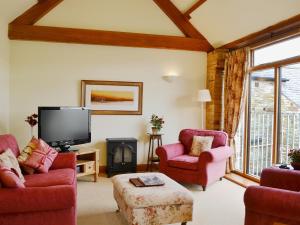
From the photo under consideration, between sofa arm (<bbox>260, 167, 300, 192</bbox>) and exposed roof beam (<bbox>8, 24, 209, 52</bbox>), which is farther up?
exposed roof beam (<bbox>8, 24, 209, 52</bbox>)

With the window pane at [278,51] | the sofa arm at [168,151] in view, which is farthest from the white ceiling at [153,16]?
the sofa arm at [168,151]

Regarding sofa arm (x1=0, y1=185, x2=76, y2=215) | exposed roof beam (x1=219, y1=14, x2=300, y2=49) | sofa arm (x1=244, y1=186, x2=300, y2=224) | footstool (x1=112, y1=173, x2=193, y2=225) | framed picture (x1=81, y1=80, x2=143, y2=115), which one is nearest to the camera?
sofa arm (x1=244, y1=186, x2=300, y2=224)

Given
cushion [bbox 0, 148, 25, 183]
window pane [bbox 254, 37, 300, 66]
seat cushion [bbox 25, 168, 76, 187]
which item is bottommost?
seat cushion [bbox 25, 168, 76, 187]

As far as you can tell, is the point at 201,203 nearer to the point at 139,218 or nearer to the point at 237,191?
the point at 237,191

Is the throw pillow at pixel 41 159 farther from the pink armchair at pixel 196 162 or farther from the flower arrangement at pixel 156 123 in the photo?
the flower arrangement at pixel 156 123

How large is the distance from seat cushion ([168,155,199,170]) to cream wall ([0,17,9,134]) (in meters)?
2.84

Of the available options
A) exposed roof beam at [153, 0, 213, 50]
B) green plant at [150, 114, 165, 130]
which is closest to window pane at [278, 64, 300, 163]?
exposed roof beam at [153, 0, 213, 50]

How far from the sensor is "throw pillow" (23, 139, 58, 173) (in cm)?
330

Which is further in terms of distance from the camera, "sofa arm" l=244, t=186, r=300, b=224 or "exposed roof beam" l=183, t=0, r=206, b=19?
"exposed roof beam" l=183, t=0, r=206, b=19

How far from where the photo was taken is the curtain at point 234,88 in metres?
5.09

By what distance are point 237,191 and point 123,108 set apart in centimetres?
256

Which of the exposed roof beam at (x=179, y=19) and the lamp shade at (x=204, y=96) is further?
the exposed roof beam at (x=179, y=19)

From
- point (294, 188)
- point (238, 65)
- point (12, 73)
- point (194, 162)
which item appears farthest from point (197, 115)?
point (12, 73)

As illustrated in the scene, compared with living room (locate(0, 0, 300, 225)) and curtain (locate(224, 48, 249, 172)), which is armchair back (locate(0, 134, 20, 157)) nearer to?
living room (locate(0, 0, 300, 225))
